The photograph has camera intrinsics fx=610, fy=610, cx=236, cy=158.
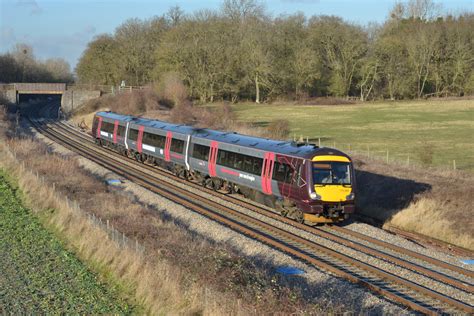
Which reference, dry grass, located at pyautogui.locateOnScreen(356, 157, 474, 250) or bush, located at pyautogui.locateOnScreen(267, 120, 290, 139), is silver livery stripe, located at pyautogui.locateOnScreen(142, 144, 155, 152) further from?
dry grass, located at pyautogui.locateOnScreen(356, 157, 474, 250)

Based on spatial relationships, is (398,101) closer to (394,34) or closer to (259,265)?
(394,34)

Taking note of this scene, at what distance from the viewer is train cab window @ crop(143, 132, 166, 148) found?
33906 millimetres

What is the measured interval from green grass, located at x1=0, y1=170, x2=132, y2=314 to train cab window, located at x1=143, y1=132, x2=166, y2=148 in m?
13.0

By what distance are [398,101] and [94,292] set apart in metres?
80.5

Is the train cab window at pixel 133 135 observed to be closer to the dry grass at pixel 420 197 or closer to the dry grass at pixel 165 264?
the dry grass at pixel 165 264

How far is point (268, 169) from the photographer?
22766 mm

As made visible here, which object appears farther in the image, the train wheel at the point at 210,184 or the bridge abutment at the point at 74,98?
the bridge abutment at the point at 74,98

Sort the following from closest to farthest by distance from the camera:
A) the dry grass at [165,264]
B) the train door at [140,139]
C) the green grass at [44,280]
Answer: the dry grass at [165,264], the green grass at [44,280], the train door at [140,139]

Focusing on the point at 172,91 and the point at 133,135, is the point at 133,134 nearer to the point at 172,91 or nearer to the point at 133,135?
the point at 133,135

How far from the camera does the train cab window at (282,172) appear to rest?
70.3 feet

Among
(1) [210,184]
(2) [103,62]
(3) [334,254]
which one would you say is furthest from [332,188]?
(2) [103,62]

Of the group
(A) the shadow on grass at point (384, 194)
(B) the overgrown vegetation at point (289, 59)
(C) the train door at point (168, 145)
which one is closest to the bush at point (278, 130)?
(C) the train door at point (168, 145)

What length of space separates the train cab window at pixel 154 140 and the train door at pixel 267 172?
1175cm

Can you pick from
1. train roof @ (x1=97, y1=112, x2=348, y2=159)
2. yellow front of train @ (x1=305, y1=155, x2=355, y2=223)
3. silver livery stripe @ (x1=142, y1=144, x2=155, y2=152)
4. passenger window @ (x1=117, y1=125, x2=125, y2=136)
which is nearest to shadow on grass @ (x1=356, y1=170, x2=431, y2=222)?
yellow front of train @ (x1=305, y1=155, x2=355, y2=223)
